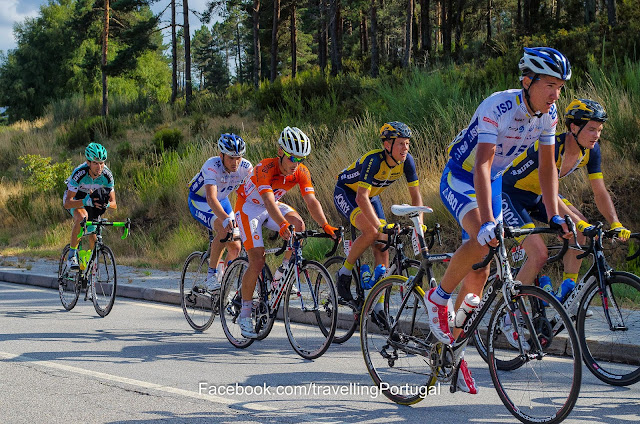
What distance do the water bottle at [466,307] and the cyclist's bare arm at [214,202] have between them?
3.93m

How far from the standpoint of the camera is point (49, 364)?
22.3 feet

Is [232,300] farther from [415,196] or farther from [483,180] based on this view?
[483,180]

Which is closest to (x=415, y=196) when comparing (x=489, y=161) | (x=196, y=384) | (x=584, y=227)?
(x=584, y=227)

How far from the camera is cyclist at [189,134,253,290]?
8.28 m

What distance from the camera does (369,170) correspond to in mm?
7477

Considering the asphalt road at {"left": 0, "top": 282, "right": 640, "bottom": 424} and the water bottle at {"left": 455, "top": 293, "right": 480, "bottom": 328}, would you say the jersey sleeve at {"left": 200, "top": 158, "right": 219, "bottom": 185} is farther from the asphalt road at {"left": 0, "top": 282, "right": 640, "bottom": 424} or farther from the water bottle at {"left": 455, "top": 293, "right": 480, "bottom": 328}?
the water bottle at {"left": 455, "top": 293, "right": 480, "bottom": 328}

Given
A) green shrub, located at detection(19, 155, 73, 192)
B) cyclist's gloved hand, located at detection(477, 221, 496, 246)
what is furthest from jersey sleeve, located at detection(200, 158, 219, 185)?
green shrub, located at detection(19, 155, 73, 192)

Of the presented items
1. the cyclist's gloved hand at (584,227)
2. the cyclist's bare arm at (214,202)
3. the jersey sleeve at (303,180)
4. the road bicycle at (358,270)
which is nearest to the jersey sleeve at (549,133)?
the cyclist's gloved hand at (584,227)

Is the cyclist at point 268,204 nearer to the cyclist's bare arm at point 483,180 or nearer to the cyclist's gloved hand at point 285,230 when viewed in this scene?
the cyclist's gloved hand at point 285,230

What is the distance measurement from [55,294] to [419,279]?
8400mm

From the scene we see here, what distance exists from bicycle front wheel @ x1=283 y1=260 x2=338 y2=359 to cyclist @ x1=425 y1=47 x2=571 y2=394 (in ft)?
6.18

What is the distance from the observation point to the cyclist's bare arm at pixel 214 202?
815cm

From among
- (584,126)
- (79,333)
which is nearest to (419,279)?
(584,126)

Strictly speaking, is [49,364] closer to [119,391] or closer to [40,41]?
[119,391]
